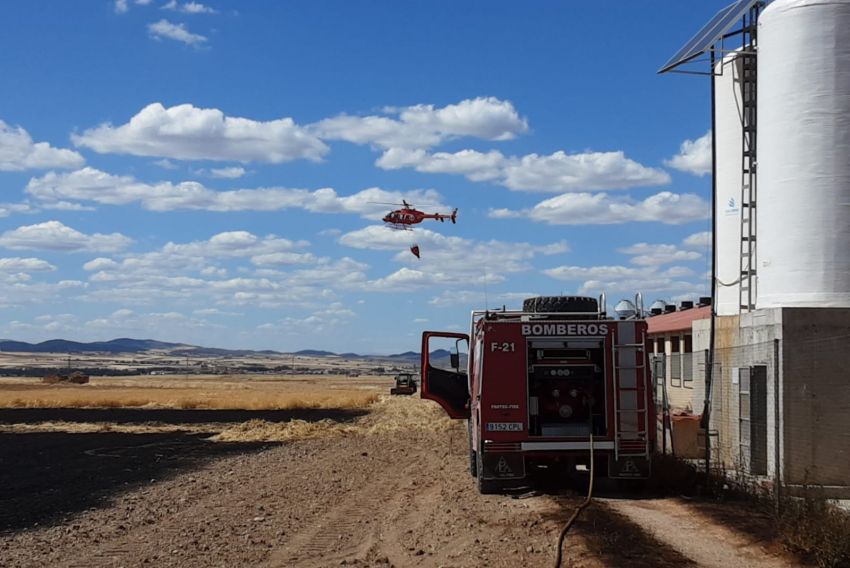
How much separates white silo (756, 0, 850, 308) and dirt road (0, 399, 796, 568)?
22.9ft

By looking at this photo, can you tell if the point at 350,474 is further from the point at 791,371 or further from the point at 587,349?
the point at 791,371

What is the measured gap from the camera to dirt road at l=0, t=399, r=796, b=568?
11.5 meters

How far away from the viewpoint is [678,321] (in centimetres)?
3108

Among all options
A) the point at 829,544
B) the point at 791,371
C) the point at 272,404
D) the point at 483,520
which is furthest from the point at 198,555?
the point at 272,404

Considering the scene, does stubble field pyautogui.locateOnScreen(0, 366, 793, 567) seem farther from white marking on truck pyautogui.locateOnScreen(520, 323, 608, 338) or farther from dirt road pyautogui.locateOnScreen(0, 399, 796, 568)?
white marking on truck pyautogui.locateOnScreen(520, 323, 608, 338)

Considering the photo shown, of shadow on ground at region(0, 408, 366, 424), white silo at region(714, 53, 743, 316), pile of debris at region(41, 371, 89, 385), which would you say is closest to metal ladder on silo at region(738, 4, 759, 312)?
white silo at region(714, 53, 743, 316)

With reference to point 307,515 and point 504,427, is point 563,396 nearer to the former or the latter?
point 504,427

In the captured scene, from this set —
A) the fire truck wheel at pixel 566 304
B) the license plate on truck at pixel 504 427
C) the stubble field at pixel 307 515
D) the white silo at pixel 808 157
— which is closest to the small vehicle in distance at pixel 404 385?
the stubble field at pixel 307 515

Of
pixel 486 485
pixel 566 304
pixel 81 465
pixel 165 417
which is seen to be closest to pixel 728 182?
pixel 566 304

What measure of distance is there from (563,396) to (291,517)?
15.6 feet

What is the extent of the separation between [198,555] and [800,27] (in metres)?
14.4

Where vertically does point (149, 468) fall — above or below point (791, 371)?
below

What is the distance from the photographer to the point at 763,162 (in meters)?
20.2

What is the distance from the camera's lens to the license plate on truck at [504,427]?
53.0 feet
